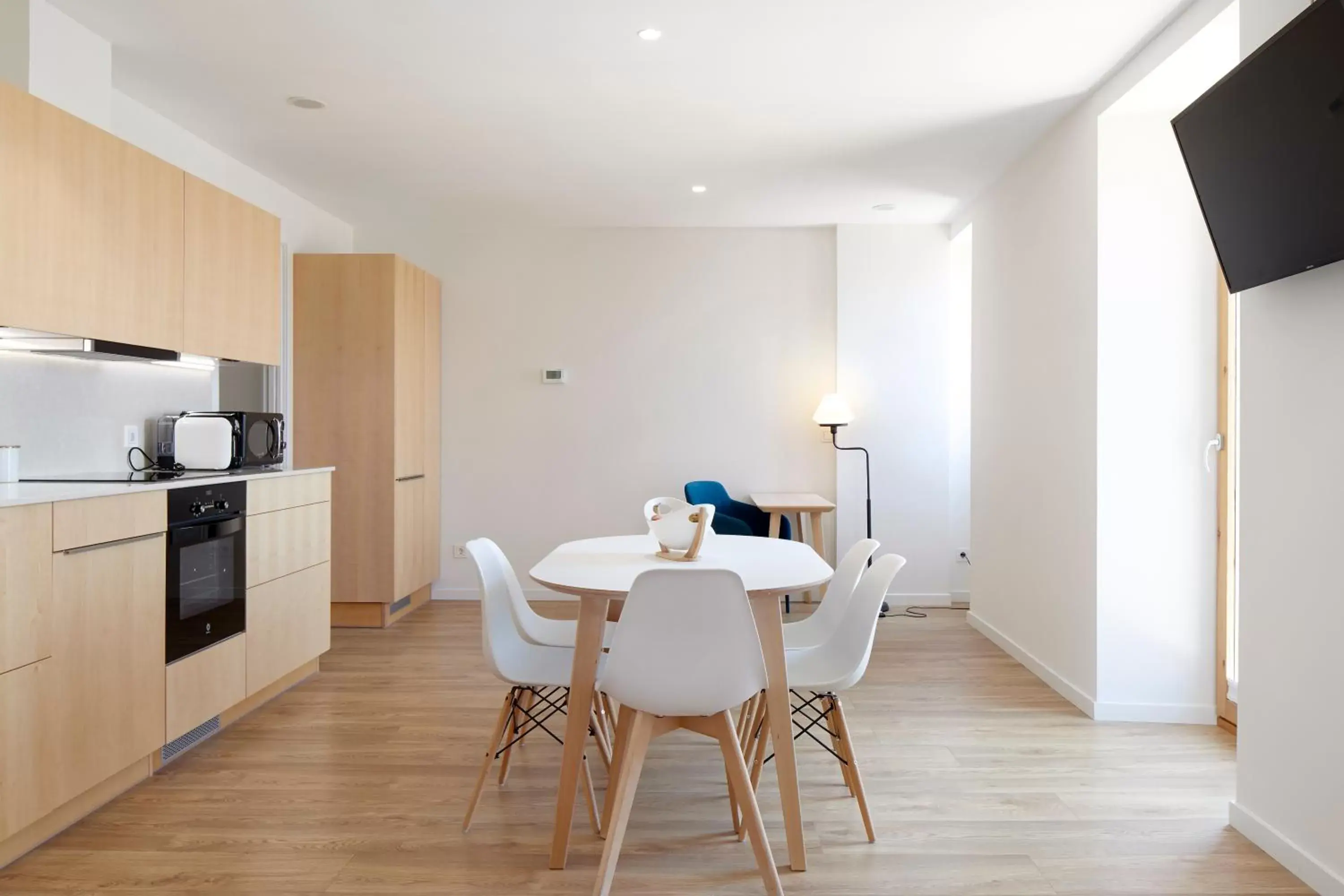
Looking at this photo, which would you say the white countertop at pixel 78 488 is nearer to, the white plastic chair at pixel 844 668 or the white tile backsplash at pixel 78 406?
the white tile backsplash at pixel 78 406

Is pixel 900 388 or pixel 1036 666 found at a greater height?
pixel 900 388

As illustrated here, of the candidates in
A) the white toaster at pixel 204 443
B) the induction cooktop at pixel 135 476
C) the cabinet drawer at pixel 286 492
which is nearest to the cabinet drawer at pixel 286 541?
the cabinet drawer at pixel 286 492

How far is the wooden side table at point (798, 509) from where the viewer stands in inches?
215

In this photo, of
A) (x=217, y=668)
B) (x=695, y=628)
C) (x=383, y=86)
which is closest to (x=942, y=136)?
(x=383, y=86)

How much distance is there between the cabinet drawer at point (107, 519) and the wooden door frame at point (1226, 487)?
13.2 feet

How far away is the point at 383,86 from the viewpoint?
368 centimetres

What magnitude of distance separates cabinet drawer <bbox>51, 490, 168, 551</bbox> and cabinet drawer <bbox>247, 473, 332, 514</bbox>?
1.94 feet

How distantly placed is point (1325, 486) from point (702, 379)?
171 inches

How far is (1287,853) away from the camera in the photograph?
2.34 meters

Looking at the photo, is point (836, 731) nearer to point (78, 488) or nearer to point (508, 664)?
point (508, 664)

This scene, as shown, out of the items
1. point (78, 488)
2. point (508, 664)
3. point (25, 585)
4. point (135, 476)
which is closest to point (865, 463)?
point (508, 664)

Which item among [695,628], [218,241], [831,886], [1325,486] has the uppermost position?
[218,241]

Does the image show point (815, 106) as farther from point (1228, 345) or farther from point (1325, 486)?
point (1325, 486)

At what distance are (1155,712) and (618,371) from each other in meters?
3.98
